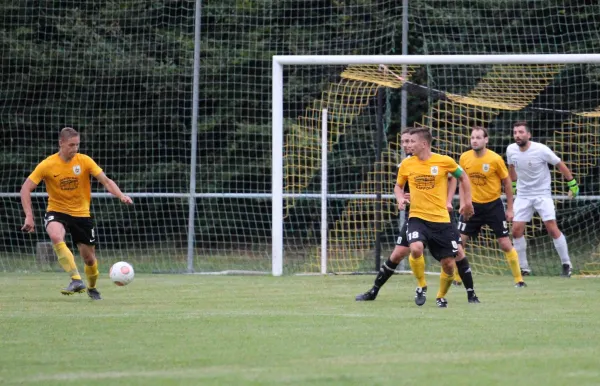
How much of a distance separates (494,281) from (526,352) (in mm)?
8156

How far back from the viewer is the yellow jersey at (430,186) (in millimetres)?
11172

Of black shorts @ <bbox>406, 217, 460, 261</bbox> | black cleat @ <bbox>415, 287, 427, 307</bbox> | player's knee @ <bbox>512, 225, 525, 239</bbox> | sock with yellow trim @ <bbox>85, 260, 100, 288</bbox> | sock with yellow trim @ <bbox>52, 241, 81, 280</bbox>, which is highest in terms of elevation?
black shorts @ <bbox>406, 217, 460, 261</bbox>

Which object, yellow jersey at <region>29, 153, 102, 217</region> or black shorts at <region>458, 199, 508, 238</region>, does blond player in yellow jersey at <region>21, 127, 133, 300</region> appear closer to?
yellow jersey at <region>29, 153, 102, 217</region>

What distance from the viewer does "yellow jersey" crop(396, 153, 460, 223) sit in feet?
36.7

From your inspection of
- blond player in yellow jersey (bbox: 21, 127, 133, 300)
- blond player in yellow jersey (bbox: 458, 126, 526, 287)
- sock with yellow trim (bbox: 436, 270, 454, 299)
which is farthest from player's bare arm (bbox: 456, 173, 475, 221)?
blond player in yellow jersey (bbox: 21, 127, 133, 300)

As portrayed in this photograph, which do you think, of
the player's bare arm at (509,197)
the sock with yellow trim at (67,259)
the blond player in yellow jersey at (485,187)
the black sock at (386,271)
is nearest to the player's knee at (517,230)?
the blond player in yellow jersey at (485,187)

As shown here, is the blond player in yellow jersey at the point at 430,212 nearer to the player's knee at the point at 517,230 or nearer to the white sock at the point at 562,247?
the player's knee at the point at 517,230

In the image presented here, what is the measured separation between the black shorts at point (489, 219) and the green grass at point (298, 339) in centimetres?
129

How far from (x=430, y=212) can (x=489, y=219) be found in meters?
3.54

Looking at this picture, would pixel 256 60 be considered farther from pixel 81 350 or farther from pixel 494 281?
pixel 81 350

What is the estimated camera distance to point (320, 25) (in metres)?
22.9

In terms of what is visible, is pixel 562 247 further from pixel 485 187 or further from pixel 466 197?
pixel 466 197

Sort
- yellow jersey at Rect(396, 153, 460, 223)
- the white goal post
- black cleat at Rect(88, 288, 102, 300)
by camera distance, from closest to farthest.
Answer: yellow jersey at Rect(396, 153, 460, 223) → black cleat at Rect(88, 288, 102, 300) → the white goal post

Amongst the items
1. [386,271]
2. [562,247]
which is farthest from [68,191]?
[562,247]
